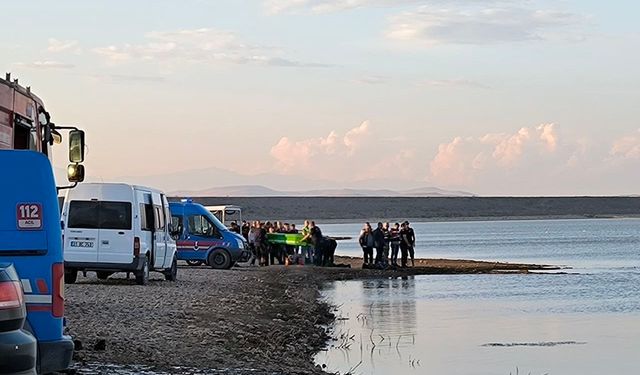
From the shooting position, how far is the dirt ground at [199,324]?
15516 millimetres

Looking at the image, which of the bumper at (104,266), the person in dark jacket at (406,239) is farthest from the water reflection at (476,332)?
the person in dark jacket at (406,239)

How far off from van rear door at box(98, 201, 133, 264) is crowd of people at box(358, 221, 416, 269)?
16068 mm

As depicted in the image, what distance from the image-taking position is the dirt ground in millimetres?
15516

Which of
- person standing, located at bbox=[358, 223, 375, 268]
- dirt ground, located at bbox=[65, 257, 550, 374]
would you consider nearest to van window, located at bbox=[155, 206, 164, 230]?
dirt ground, located at bbox=[65, 257, 550, 374]

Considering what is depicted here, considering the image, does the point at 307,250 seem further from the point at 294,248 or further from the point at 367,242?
the point at 367,242

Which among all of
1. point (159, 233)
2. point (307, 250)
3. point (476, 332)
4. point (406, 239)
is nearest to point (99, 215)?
point (159, 233)

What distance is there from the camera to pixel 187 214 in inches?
1548

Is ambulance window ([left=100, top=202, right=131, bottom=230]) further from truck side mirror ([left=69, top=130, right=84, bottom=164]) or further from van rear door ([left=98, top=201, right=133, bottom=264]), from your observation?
truck side mirror ([left=69, top=130, right=84, bottom=164])

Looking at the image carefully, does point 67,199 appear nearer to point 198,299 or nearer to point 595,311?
point 198,299

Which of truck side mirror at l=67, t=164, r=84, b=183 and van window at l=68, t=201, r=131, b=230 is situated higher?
truck side mirror at l=67, t=164, r=84, b=183

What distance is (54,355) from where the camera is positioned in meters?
10.5

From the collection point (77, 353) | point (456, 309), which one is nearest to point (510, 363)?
point (77, 353)

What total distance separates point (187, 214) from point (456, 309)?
12.5m

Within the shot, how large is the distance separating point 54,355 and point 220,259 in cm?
2985
